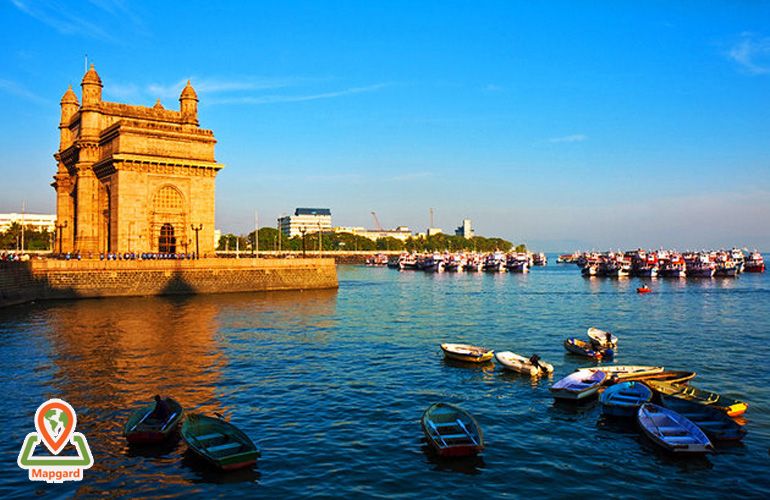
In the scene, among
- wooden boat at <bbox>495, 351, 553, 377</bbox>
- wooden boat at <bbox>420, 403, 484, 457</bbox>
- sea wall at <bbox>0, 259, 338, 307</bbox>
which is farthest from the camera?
sea wall at <bbox>0, 259, 338, 307</bbox>

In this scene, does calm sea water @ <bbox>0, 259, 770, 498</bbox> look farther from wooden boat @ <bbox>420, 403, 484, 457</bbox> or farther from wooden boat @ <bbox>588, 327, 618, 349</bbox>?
wooden boat @ <bbox>588, 327, 618, 349</bbox>

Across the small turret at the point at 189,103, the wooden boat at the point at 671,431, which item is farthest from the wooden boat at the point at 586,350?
the small turret at the point at 189,103

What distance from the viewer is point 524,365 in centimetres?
3136

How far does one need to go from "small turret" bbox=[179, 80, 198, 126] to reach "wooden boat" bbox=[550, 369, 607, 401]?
70984 mm

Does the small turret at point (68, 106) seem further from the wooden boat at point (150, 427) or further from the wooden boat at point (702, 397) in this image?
the wooden boat at point (702, 397)

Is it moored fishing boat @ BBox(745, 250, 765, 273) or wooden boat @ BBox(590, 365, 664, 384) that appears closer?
wooden boat @ BBox(590, 365, 664, 384)

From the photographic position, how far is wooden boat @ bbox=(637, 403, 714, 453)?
1967 centimetres

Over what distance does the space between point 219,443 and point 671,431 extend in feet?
52.2

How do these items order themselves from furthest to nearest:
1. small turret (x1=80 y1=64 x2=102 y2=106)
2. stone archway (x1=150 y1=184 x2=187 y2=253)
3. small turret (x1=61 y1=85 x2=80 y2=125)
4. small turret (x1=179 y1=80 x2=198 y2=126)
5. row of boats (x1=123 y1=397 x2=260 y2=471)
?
small turret (x1=61 y1=85 x2=80 y2=125) → small turret (x1=179 y1=80 x2=198 y2=126) → small turret (x1=80 y1=64 x2=102 y2=106) → stone archway (x1=150 y1=184 x2=187 y2=253) → row of boats (x1=123 y1=397 x2=260 y2=471)

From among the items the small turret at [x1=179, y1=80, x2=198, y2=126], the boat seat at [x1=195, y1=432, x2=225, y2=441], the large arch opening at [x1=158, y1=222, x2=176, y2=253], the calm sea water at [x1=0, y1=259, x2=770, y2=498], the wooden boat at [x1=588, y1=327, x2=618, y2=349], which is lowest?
the calm sea water at [x1=0, y1=259, x2=770, y2=498]

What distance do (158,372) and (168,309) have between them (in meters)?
28.2

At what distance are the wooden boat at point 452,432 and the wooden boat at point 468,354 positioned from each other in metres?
12.6

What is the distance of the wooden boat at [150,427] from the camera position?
2016 centimetres

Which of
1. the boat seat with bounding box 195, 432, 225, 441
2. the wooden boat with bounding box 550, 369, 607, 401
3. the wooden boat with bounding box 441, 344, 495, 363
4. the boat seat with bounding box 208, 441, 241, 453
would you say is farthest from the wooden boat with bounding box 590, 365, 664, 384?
the boat seat with bounding box 195, 432, 225, 441
